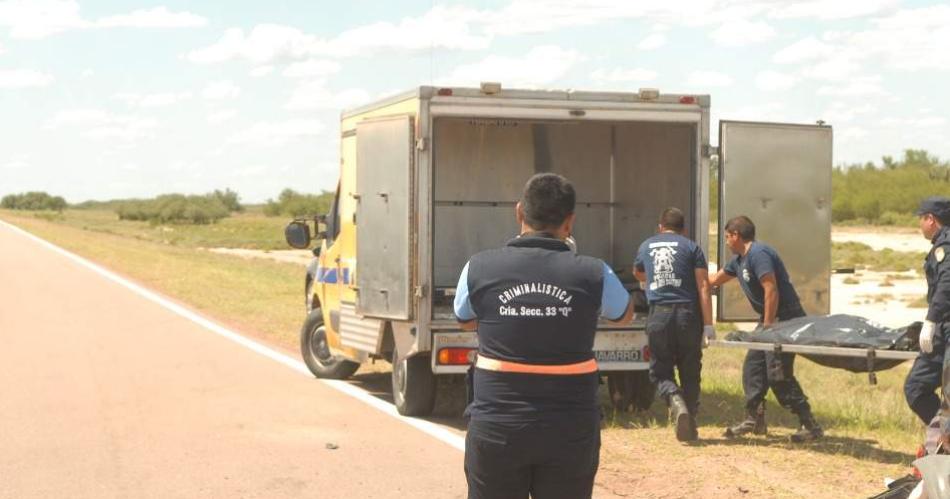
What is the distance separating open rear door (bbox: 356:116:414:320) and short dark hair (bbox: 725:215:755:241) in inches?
96.7

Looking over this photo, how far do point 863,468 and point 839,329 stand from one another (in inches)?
36.5

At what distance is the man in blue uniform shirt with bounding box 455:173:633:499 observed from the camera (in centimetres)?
483

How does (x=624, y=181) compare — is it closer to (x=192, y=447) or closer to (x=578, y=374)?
(x=192, y=447)

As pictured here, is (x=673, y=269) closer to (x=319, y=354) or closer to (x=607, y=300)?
(x=319, y=354)

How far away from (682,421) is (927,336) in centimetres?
195

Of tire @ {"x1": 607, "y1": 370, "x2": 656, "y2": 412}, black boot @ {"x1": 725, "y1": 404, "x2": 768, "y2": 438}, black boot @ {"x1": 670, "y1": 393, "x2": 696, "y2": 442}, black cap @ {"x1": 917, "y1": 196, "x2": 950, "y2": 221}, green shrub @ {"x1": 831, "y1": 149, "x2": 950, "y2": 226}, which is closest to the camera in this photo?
black cap @ {"x1": 917, "y1": 196, "x2": 950, "y2": 221}

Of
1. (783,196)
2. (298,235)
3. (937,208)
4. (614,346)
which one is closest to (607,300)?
(937,208)

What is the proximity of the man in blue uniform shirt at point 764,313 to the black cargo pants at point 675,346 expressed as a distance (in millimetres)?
393

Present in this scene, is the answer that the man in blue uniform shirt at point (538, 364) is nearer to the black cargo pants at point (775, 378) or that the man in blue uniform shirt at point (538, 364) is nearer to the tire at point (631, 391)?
the black cargo pants at point (775, 378)

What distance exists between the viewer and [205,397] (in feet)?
40.1

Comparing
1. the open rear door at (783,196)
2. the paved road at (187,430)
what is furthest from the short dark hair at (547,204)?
the open rear door at (783,196)

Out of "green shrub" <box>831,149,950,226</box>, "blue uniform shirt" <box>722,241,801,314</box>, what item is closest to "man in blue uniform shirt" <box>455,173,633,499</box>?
"blue uniform shirt" <box>722,241,801,314</box>

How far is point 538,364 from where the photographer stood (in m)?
4.87

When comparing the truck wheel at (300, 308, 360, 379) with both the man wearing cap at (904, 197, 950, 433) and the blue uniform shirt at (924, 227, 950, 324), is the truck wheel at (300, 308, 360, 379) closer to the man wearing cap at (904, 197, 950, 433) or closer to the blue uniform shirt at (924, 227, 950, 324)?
the man wearing cap at (904, 197, 950, 433)
